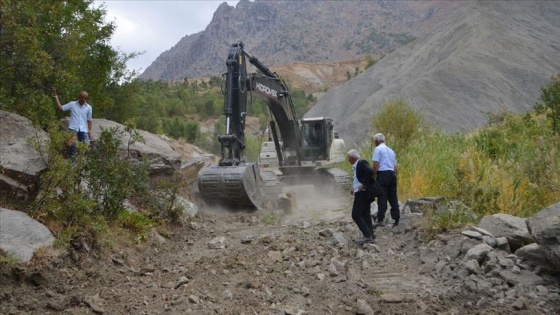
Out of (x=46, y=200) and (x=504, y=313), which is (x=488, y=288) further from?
(x=46, y=200)

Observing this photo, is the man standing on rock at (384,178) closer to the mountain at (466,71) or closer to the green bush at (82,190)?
the green bush at (82,190)

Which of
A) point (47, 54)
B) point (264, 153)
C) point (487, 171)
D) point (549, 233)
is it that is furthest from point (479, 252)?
point (264, 153)

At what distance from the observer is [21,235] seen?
19.3ft

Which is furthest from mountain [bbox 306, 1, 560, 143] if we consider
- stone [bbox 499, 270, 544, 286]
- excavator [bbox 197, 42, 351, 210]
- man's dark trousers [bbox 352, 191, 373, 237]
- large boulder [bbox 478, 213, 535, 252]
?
stone [bbox 499, 270, 544, 286]

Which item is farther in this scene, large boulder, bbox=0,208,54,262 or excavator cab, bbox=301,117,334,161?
excavator cab, bbox=301,117,334,161

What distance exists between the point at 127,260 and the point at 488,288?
4133mm

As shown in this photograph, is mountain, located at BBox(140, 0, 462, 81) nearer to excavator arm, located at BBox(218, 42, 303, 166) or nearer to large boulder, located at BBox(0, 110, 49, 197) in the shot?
excavator arm, located at BBox(218, 42, 303, 166)

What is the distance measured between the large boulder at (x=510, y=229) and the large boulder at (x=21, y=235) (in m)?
5.11

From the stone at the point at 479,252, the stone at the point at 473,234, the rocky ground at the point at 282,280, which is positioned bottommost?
the rocky ground at the point at 282,280

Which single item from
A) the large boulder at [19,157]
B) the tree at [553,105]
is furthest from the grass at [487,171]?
the large boulder at [19,157]

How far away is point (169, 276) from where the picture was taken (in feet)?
21.6

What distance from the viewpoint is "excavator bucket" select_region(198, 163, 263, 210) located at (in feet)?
35.0

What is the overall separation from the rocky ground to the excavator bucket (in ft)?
7.45

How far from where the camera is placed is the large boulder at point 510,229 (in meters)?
6.76
